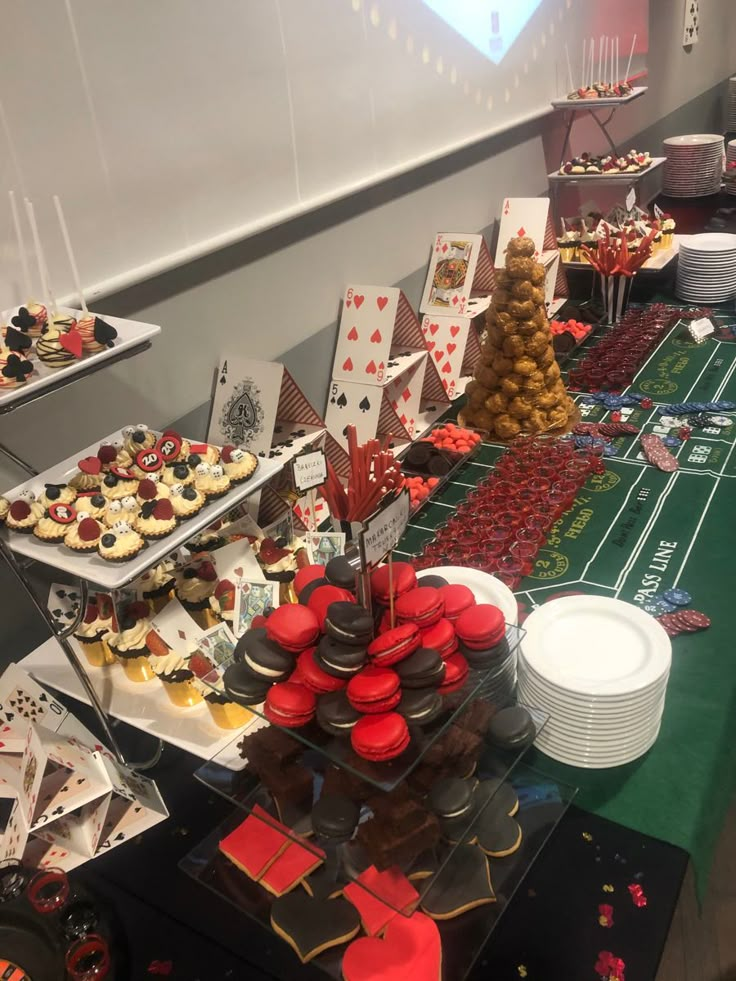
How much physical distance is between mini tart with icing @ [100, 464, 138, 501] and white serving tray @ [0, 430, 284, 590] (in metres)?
0.11

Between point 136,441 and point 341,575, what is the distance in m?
0.72

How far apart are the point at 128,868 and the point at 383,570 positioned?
903mm

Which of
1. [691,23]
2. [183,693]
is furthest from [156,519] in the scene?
[691,23]

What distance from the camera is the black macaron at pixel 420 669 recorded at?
1234 millimetres

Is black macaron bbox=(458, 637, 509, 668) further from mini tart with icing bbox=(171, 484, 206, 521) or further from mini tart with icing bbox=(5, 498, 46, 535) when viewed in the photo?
mini tart with icing bbox=(5, 498, 46, 535)

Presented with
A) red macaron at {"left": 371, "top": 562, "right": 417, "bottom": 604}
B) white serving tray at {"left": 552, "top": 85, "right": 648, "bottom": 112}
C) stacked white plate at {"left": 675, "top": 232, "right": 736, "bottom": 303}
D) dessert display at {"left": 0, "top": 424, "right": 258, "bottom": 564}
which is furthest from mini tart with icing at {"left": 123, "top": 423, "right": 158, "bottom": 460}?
white serving tray at {"left": 552, "top": 85, "right": 648, "bottom": 112}

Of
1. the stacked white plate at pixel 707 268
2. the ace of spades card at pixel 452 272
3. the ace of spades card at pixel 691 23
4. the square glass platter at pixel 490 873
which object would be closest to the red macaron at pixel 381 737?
the square glass platter at pixel 490 873

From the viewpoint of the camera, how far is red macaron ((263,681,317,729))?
50.0 inches

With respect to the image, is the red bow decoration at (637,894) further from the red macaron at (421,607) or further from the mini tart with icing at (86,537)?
the mini tart with icing at (86,537)

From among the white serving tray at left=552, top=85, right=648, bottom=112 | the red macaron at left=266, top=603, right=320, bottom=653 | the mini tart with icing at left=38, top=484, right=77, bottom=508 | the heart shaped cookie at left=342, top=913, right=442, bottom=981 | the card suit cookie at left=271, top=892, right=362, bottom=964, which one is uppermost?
the white serving tray at left=552, top=85, right=648, bottom=112

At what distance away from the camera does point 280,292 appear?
8.75ft

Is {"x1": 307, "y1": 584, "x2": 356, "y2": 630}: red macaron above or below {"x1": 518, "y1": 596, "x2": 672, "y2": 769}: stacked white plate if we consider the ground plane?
above

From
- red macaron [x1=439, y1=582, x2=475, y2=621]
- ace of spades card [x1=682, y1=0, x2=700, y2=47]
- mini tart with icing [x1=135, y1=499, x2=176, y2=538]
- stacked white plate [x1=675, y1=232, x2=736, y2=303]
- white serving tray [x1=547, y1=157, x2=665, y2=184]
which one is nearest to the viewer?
red macaron [x1=439, y1=582, x2=475, y2=621]

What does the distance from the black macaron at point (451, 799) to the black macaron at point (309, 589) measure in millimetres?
412
